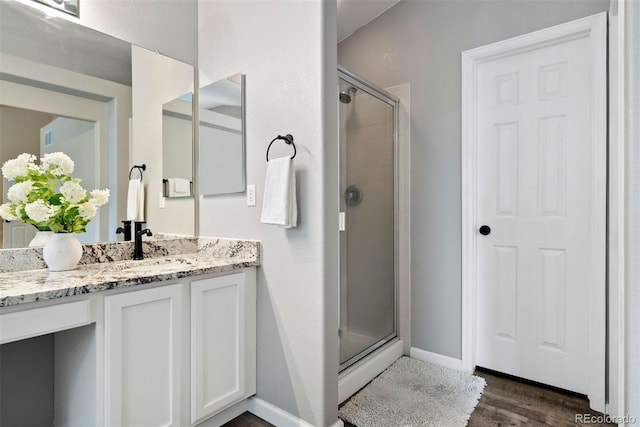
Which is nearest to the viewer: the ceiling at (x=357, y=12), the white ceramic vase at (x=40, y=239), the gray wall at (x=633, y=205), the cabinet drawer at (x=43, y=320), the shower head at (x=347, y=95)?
the gray wall at (x=633, y=205)

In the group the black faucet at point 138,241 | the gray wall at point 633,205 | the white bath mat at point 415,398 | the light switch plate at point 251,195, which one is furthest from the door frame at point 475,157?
the black faucet at point 138,241

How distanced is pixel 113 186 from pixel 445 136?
2127mm

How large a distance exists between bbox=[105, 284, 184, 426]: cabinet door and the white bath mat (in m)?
0.93

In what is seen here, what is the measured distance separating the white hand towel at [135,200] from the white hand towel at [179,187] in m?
0.19

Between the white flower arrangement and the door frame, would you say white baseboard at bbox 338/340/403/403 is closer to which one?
the door frame

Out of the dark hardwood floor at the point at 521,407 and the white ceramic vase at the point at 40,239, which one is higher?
the white ceramic vase at the point at 40,239

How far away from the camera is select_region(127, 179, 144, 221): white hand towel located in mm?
1852

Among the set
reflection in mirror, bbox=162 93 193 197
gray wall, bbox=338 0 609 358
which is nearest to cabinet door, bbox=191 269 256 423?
reflection in mirror, bbox=162 93 193 197

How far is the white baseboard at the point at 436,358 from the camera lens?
92.7 inches

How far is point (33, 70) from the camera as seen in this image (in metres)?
1.55

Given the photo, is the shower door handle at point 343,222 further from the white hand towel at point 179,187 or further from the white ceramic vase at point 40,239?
the white ceramic vase at point 40,239

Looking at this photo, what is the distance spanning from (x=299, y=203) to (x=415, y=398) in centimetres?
134

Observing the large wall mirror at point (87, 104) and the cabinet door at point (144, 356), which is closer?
the cabinet door at point (144, 356)

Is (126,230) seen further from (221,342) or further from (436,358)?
(436,358)
